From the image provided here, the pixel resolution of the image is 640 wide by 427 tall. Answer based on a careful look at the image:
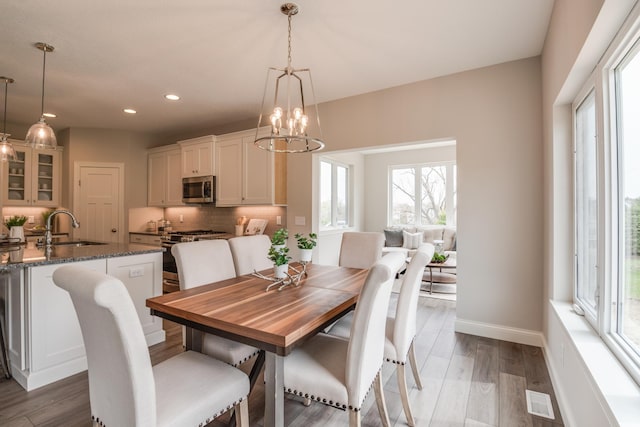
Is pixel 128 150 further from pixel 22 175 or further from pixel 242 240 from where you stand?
pixel 242 240

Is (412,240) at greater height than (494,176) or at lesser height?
lesser

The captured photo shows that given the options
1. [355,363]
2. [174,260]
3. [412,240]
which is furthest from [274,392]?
[412,240]

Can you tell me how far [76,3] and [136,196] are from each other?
4016 millimetres

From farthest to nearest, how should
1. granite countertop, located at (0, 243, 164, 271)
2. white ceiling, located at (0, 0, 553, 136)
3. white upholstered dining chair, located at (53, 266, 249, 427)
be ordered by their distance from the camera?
white ceiling, located at (0, 0, 553, 136) → granite countertop, located at (0, 243, 164, 271) → white upholstered dining chair, located at (53, 266, 249, 427)

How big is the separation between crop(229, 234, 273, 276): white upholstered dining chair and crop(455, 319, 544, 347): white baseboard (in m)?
2.04

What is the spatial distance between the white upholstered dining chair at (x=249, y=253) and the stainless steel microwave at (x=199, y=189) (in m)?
2.21

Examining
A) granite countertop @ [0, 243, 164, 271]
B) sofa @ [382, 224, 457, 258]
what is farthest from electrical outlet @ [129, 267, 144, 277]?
sofa @ [382, 224, 457, 258]

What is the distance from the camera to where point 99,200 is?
534 cm

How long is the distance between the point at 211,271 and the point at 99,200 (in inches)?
170

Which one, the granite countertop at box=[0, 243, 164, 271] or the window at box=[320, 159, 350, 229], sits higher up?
the window at box=[320, 159, 350, 229]

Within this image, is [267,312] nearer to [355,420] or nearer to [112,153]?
[355,420]

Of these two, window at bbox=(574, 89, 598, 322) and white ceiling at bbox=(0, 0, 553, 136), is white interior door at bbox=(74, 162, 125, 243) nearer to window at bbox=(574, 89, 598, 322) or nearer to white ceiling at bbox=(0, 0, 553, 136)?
white ceiling at bbox=(0, 0, 553, 136)

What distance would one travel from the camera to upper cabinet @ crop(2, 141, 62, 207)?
495 centimetres

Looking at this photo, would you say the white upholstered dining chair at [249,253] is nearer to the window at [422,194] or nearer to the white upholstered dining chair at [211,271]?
the white upholstered dining chair at [211,271]
